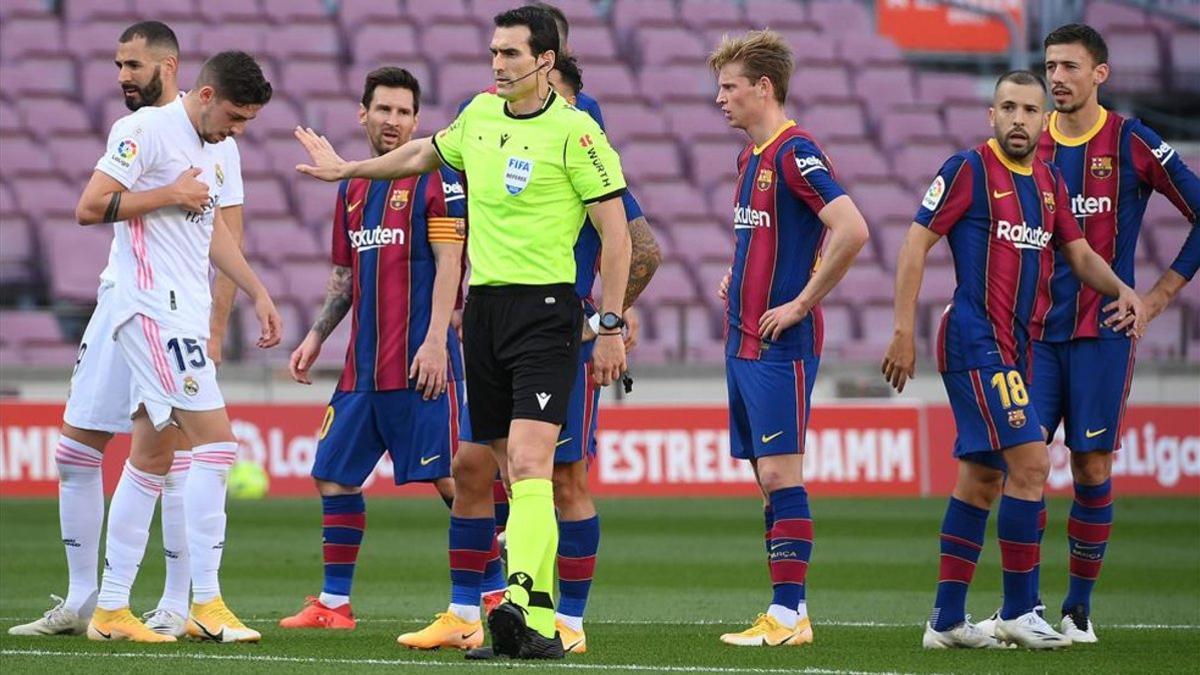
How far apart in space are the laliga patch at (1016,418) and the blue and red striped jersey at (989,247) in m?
0.21

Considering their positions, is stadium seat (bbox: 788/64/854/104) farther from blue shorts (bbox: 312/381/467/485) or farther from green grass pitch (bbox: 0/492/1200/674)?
blue shorts (bbox: 312/381/467/485)

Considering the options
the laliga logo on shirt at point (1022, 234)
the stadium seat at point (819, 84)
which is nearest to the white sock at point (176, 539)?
the laliga logo on shirt at point (1022, 234)

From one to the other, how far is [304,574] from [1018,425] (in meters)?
5.00

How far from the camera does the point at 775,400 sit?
7.76 meters

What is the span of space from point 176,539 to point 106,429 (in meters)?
0.52

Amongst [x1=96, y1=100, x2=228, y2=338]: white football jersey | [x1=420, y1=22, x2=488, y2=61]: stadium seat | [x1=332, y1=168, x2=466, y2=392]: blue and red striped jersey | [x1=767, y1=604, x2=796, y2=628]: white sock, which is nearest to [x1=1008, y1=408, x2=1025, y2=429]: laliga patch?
[x1=767, y1=604, x2=796, y2=628]: white sock

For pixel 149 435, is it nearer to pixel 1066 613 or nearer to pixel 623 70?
pixel 1066 613

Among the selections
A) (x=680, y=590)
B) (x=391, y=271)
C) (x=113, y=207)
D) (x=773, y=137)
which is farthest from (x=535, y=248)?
(x=680, y=590)

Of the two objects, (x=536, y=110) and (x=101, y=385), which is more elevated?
(x=536, y=110)

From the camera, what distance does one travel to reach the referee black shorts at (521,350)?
682 centimetres

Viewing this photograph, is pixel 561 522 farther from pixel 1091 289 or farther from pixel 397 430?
pixel 1091 289

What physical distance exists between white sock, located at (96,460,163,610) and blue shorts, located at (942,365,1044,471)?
10.4 ft

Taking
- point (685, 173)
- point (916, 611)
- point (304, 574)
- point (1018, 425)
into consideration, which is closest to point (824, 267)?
point (1018, 425)

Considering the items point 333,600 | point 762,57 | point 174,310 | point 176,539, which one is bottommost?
point 333,600
